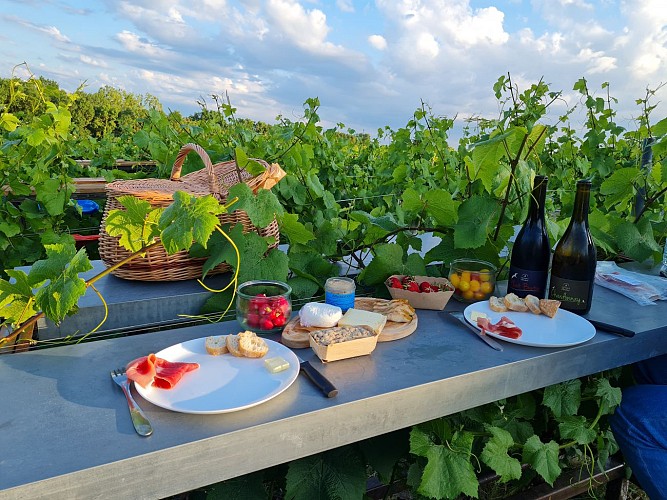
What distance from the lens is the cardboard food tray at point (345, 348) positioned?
3.58 ft

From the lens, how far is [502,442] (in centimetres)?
141

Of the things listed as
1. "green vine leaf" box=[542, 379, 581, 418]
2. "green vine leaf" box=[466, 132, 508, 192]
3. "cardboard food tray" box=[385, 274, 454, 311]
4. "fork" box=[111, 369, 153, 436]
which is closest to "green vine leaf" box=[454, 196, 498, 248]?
"green vine leaf" box=[466, 132, 508, 192]

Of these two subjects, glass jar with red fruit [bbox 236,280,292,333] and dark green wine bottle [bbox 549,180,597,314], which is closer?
glass jar with red fruit [bbox 236,280,292,333]

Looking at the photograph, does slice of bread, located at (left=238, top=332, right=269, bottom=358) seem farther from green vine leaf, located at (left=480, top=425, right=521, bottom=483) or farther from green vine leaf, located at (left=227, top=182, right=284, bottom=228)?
green vine leaf, located at (left=480, top=425, right=521, bottom=483)

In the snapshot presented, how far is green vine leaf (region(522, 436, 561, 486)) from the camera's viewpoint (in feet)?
4.63

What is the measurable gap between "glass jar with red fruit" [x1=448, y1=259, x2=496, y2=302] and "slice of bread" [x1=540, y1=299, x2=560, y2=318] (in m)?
0.17

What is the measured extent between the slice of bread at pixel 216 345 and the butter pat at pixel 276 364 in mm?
113

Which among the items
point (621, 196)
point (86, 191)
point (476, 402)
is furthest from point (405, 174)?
point (476, 402)

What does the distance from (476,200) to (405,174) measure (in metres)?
1.94

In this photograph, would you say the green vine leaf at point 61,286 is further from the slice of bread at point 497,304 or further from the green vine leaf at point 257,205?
the slice of bread at point 497,304

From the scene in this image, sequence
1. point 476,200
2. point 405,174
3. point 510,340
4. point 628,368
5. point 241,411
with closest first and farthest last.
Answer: point 241,411, point 510,340, point 476,200, point 628,368, point 405,174

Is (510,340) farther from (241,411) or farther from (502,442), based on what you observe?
(241,411)

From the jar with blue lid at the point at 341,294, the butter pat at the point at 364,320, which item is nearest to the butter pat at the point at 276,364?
the butter pat at the point at 364,320

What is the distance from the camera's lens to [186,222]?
1.03 metres
